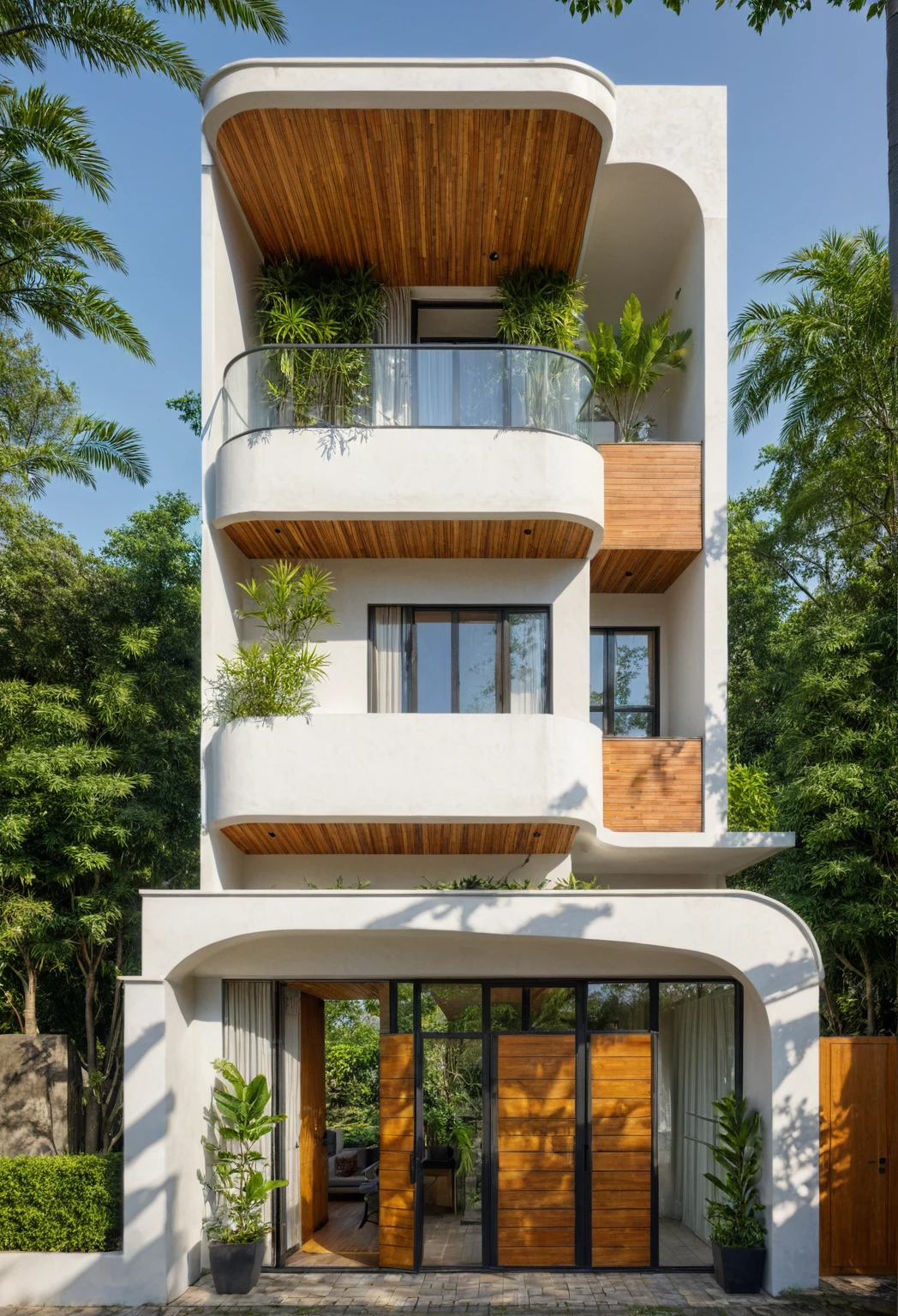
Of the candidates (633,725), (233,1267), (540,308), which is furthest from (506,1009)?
(540,308)

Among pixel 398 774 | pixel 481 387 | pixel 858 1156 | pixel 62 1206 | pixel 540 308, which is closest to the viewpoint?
pixel 62 1206

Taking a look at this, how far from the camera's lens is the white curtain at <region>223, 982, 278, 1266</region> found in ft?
39.3

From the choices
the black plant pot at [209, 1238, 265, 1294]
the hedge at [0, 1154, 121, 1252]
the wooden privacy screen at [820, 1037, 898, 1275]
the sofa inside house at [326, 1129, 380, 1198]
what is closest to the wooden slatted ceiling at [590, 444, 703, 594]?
the wooden privacy screen at [820, 1037, 898, 1275]

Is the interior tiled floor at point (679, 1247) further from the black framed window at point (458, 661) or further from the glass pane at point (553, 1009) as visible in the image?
the black framed window at point (458, 661)

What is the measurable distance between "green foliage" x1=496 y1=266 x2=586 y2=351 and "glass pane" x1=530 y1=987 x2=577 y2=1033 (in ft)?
25.5

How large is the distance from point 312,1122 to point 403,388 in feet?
29.1

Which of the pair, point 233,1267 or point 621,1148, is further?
point 621,1148

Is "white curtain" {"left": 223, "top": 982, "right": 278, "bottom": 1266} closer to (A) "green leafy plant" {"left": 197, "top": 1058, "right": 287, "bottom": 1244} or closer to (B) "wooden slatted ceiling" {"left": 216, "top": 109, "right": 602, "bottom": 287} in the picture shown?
(A) "green leafy plant" {"left": 197, "top": 1058, "right": 287, "bottom": 1244}

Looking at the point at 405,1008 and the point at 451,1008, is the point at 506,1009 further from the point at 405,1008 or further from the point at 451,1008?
the point at 405,1008

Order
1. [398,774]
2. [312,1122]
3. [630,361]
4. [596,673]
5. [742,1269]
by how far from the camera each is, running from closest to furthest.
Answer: [742,1269]
[398,774]
[312,1122]
[630,361]
[596,673]

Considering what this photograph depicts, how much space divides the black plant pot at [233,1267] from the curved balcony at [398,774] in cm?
416

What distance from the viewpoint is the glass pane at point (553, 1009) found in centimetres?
1195

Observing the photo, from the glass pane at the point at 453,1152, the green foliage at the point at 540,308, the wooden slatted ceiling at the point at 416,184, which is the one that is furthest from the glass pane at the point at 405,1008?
the wooden slatted ceiling at the point at 416,184

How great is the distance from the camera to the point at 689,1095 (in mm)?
12086
